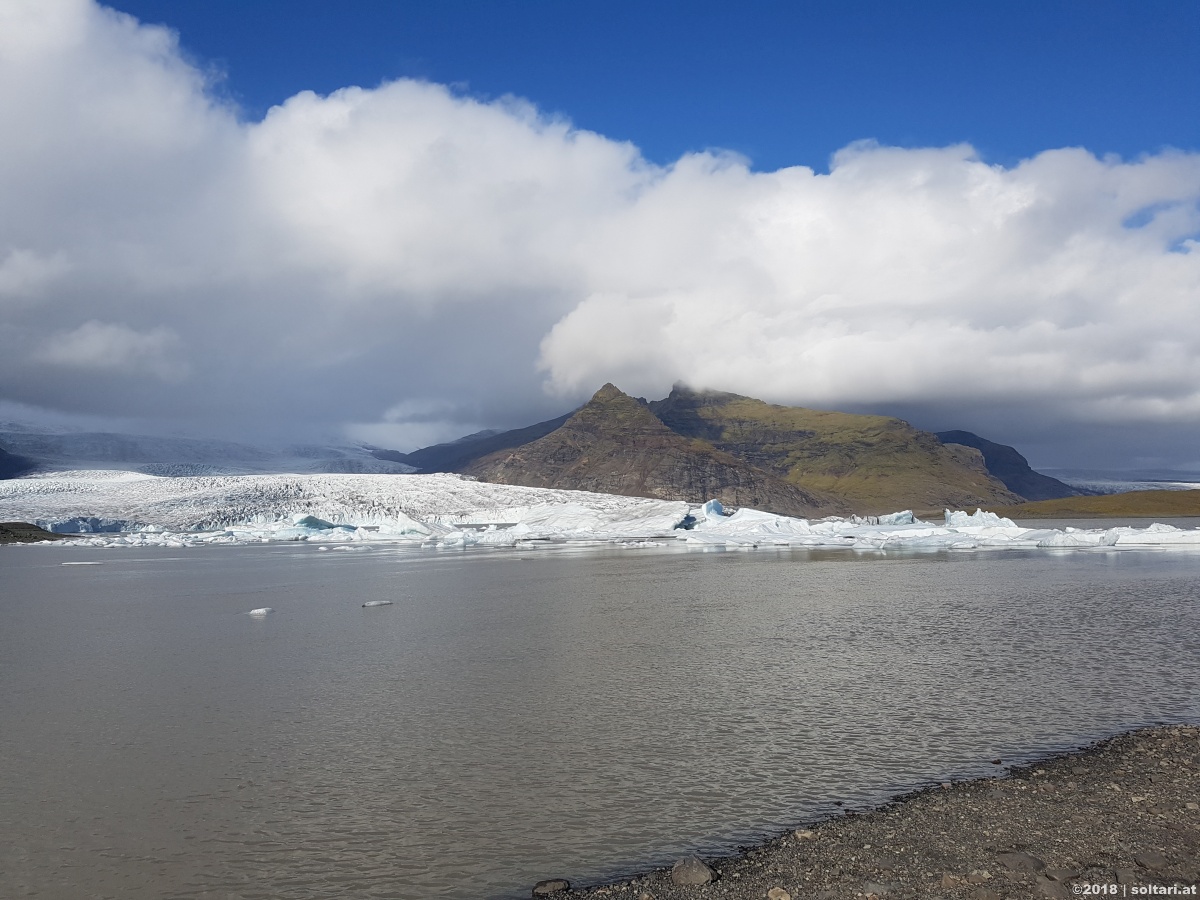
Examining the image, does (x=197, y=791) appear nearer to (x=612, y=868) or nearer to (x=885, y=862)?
(x=612, y=868)

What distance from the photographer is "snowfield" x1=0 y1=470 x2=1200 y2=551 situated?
57.6 metres

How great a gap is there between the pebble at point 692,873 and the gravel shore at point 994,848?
2 centimetres

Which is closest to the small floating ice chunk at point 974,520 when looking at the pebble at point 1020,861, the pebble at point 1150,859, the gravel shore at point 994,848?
the gravel shore at point 994,848

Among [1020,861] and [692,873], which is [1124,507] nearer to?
[1020,861]

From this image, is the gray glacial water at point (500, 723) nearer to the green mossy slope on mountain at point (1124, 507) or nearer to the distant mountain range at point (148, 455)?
the distant mountain range at point (148, 455)

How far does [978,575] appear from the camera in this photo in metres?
31.2

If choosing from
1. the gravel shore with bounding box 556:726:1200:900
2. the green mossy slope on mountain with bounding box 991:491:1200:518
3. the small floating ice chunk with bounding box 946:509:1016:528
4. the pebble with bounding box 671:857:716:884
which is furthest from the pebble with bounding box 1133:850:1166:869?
the green mossy slope on mountain with bounding box 991:491:1200:518

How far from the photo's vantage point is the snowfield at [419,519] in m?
57.6

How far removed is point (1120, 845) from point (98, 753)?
9921 mm

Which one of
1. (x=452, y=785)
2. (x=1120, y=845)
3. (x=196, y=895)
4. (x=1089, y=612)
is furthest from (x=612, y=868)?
(x=1089, y=612)

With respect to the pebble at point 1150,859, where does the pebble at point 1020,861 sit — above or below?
below

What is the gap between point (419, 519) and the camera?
8138cm

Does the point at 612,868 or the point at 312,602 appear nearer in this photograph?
the point at 612,868

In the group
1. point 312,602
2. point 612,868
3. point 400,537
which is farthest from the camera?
point 400,537
